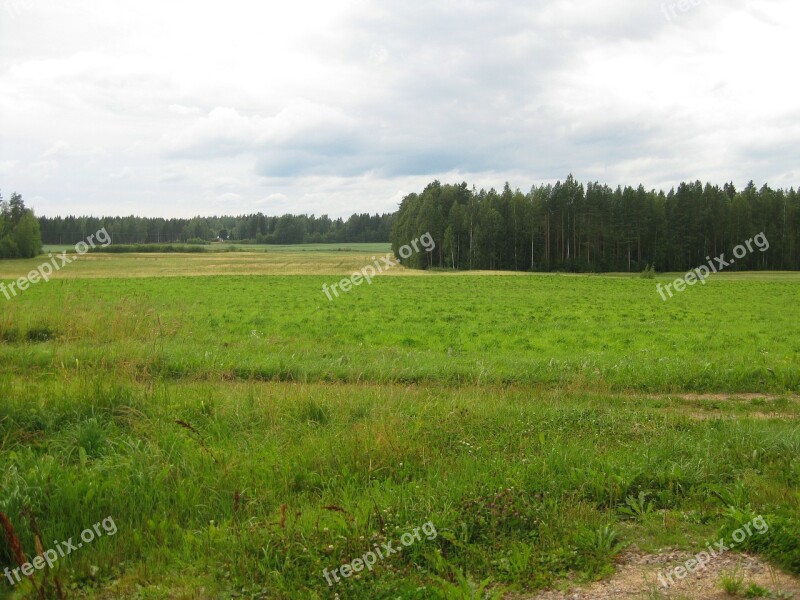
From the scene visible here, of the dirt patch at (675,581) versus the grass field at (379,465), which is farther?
the grass field at (379,465)

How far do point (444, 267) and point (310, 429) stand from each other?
88001 millimetres

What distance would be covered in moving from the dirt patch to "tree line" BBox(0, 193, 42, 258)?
99981mm

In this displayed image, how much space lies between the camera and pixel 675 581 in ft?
13.4

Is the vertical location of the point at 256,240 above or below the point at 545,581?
above

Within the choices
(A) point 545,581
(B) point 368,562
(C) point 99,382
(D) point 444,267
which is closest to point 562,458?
(A) point 545,581

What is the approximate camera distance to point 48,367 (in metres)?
10.9

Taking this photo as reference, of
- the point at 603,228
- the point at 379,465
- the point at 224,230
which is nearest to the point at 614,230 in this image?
the point at 603,228

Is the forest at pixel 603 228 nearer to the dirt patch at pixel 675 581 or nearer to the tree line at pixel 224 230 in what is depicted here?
Answer: the tree line at pixel 224 230

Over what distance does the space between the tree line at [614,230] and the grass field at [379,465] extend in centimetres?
8055

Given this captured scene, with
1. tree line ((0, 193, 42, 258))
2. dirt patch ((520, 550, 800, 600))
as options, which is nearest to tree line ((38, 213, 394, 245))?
tree line ((0, 193, 42, 258))

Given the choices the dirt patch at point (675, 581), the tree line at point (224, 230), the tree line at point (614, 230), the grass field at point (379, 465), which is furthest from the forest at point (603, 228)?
the dirt patch at point (675, 581)

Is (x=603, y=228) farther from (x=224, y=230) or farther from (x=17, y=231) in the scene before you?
(x=224, y=230)

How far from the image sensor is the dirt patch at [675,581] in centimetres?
394

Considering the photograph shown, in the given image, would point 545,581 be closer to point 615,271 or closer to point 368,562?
point 368,562
